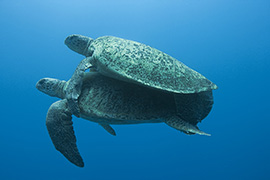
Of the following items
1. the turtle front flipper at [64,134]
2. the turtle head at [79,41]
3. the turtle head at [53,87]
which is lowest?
the turtle front flipper at [64,134]

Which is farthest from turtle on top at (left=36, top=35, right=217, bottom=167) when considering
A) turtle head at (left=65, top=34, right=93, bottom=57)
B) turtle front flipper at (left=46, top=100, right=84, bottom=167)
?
turtle head at (left=65, top=34, right=93, bottom=57)

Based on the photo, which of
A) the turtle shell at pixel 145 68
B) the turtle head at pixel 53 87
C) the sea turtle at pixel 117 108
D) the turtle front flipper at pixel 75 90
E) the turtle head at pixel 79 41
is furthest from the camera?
the turtle head at pixel 53 87

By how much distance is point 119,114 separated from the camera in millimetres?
2109

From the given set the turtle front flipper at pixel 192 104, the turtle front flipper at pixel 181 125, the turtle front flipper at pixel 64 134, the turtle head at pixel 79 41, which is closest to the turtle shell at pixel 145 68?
the turtle front flipper at pixel 192 104

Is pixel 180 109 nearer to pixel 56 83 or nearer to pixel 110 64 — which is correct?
pixel 110 64

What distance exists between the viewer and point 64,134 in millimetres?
2197

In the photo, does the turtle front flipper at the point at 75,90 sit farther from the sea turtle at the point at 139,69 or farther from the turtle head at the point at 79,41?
the turtle head at the point at 79,41

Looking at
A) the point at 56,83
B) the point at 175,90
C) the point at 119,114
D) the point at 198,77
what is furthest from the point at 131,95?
the point at 56,83

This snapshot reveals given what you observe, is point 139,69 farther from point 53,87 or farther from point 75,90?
point 53,87

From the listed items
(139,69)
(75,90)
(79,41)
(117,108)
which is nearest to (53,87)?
(79,41)

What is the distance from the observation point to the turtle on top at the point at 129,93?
6.33 ft

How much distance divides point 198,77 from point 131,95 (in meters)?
0.78

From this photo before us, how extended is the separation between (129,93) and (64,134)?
0.89 meters

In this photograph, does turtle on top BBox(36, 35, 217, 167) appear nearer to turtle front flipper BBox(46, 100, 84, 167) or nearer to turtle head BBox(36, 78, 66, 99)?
turtle front flipper BBox(46, 100, 84, 167)
